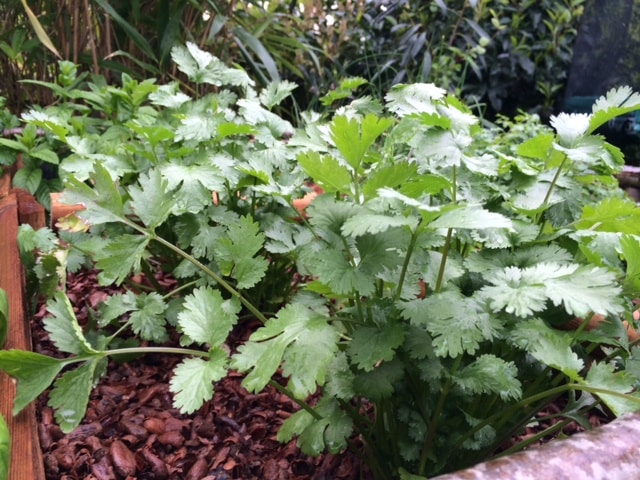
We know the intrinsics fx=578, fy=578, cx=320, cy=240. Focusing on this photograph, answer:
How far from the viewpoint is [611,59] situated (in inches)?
117

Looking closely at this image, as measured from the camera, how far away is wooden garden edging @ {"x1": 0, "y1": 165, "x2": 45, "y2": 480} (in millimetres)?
742

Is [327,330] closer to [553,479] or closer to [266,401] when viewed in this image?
[553,479]

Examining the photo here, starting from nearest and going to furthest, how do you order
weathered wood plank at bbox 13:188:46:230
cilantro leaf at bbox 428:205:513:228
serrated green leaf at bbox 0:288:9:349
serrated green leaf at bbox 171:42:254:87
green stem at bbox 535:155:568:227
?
cilantro leaf at bbox 428:205:513:228
green stem at bbox 535:155:568:227
serrated green leaf at bbox 0:288:9:349
serrated green leaf at bbox 171:42:254:87
weathered wood plank at bbox 13:188:46:230

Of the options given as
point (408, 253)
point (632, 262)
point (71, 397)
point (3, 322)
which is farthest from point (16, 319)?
point (632, 262)

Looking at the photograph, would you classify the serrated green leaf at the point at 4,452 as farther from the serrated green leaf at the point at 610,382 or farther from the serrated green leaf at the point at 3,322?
the serrated green leaf at the point at 610,382

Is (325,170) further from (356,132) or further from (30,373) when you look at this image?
(30,373)

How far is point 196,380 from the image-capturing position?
671mm

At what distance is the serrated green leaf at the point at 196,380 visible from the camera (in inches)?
25.5

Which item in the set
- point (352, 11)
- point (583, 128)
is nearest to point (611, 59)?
point (352, 11)

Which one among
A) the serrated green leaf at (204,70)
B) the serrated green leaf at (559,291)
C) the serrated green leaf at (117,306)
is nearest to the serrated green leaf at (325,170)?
the serrated green leaf at (559,291)

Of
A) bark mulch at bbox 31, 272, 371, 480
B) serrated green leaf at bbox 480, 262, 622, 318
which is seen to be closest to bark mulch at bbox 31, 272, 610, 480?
bark mulch at bbox 31, 272, 371, 480

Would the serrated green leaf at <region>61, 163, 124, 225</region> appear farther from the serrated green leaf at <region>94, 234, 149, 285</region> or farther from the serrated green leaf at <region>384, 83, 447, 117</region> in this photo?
the serrated green leaf at <region>384, 83, 447, 117</region>

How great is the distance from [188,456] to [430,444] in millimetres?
436

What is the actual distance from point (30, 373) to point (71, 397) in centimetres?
6
